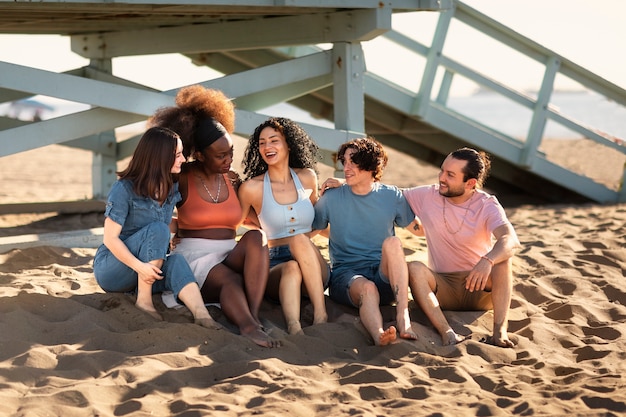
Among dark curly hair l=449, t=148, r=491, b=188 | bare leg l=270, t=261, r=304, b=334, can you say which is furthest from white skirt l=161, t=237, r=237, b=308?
dark curly hair l=449, t=148, r=491, b=188

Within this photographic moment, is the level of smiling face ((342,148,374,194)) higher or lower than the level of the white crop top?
higher

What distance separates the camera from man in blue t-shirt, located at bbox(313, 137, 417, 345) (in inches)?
211

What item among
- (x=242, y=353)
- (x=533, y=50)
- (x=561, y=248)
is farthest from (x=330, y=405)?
(x=533, y=50)

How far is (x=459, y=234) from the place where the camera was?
17.7 ft

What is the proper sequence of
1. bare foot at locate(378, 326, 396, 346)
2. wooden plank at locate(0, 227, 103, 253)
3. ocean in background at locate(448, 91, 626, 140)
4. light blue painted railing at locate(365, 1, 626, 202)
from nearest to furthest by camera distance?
bare foot at locate(378, 326, 396, 346) → wooden plank at locate(0, 227, 103, 253) → light blue painted railing at locate(365, 1, 626, 202) → ocean in background at locate(448, 91, 626, 140)

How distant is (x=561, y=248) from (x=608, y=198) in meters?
3.31

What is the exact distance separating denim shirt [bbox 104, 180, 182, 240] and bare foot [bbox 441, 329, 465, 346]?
1.62 m

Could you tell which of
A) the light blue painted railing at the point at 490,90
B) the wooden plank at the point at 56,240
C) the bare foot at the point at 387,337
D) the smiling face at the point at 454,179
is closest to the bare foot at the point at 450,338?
the bare foot at the point at 387,337

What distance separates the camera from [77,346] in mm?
4625

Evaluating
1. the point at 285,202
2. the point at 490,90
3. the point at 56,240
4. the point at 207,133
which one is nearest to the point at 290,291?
the point at 285,202

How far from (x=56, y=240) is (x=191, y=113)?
2054 millimetres

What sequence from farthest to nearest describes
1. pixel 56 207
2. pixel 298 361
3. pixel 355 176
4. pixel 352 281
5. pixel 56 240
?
pixel 56 207 → pixel 56 240 → pixel 355 176 → pixel 352 281 → pixel 298 361

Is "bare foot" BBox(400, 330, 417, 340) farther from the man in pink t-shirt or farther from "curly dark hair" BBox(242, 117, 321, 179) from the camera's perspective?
"curly dark hair" BBox(242, 117, 321, 179)

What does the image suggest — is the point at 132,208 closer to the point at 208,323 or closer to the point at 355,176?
the point at 208,323
